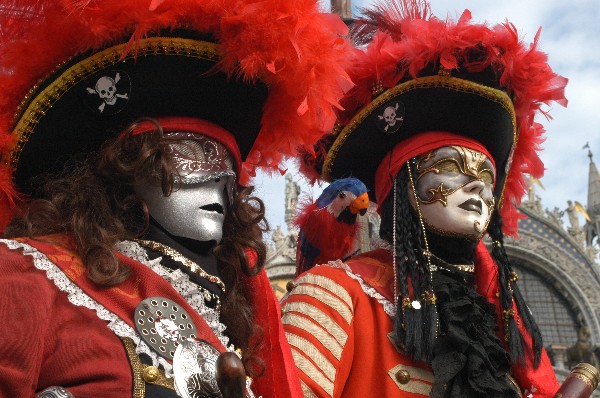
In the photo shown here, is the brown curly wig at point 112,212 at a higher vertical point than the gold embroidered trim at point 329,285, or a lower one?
lower

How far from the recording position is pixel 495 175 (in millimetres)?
3844

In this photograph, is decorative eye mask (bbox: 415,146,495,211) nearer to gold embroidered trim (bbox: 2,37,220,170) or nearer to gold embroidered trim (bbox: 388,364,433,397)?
gold embroidered trim (bbox: 388,364,433,397)

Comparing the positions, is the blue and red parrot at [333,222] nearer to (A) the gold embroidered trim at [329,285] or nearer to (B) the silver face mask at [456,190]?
(B) the silver face mask at [456,190]

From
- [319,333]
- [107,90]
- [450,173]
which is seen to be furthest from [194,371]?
[450,173]

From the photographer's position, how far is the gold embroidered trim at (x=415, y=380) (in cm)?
316

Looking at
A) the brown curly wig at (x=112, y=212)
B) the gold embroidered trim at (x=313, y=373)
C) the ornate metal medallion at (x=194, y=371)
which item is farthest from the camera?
the gold embroidered trim at (x=313, y=373)

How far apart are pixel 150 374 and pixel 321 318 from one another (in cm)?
138

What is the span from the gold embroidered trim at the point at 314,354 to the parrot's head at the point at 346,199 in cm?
93

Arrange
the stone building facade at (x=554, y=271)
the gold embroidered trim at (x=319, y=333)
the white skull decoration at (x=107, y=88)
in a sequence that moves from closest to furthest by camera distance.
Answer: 1. the white skull decoration at (x=107, y=88)
2. the gold embroidered trim at (x=319, y=333)
3. the stone building facade at (x=554, y=271)

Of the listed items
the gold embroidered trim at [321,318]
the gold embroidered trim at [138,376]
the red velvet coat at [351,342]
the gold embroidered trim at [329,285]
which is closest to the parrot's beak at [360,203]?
the red velvet coat at [351,342]

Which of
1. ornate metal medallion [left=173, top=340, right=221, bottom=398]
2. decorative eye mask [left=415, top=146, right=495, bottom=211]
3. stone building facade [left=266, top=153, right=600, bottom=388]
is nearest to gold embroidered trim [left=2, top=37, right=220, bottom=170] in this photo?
ornate metal medallion [left=173, top=340, right=221, bottom=398]

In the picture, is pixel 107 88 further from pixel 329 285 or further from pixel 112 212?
pixel 329 285

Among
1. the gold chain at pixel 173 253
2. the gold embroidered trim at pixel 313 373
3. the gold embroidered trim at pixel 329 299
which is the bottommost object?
the gold embroidered trim at pixel 313 373

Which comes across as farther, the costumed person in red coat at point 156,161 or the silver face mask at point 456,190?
the silver face mask at point 456,190
